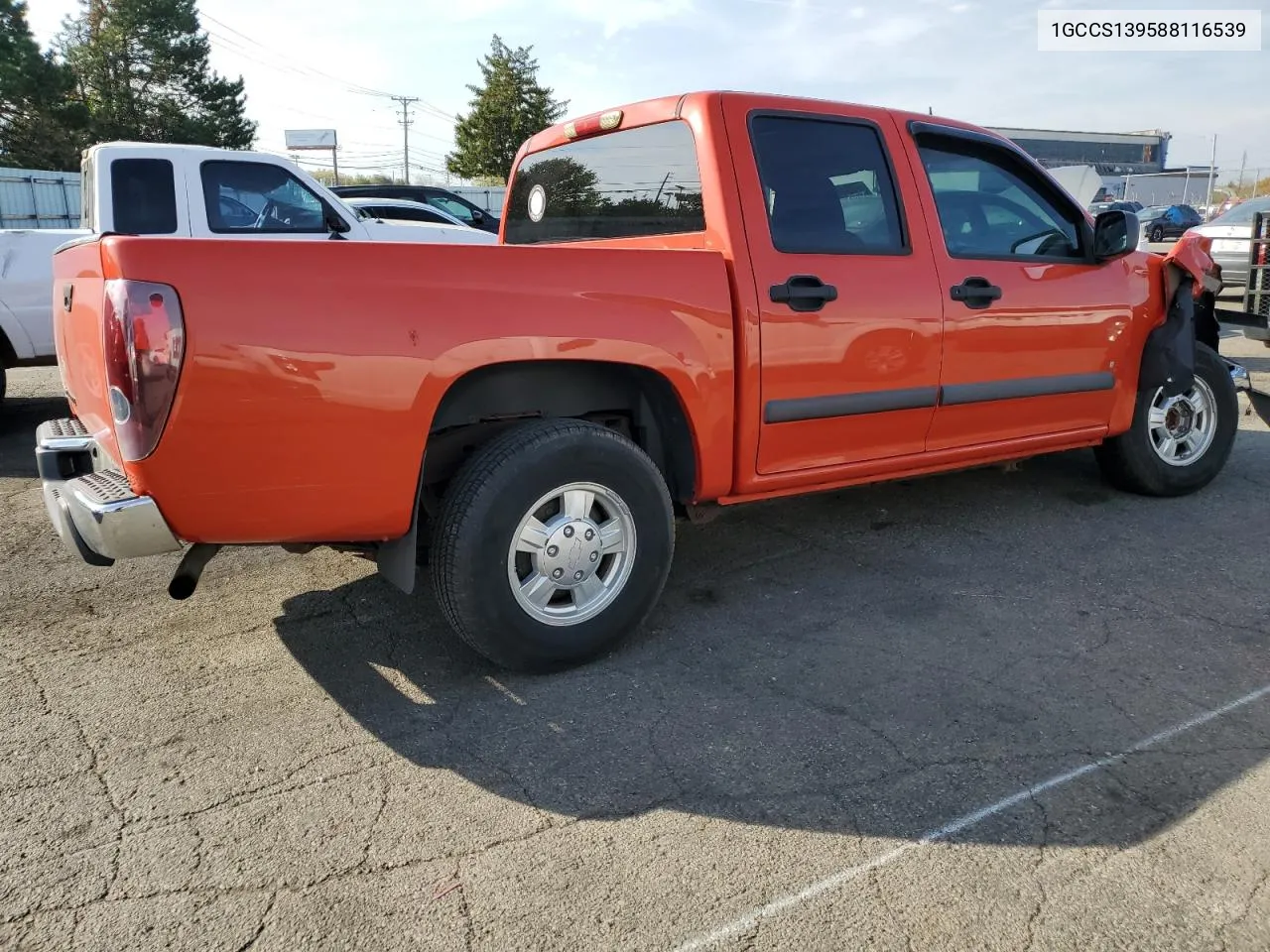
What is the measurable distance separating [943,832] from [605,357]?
5.53 feet

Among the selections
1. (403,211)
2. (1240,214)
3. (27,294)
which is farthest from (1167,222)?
(27,294)

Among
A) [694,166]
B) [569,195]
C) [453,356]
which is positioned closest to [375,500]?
[453,356]

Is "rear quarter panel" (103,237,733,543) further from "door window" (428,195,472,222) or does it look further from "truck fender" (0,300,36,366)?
"door window" (428,195,472,222)

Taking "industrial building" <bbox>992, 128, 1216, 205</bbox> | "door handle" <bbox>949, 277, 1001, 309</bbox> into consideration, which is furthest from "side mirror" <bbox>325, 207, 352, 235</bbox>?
"industrial building" <bbox>992, 128, 1216, 205</bbox>

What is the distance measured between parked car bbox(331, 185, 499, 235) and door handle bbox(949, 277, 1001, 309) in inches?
501

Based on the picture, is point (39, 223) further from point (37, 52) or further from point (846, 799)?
point (846, 799)

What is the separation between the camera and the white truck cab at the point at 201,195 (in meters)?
6.98

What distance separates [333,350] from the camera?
8.52 ft

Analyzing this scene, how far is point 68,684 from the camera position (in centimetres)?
314

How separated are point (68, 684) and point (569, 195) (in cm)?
279

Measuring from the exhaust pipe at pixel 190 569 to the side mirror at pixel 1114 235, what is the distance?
393cm

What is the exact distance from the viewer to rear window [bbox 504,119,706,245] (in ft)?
11.9

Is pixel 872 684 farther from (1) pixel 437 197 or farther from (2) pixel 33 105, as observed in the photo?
(2) pixel 33 105

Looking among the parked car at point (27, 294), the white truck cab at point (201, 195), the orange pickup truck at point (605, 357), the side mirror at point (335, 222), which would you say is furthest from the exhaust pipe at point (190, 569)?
the side mirror at point (335, 222)
